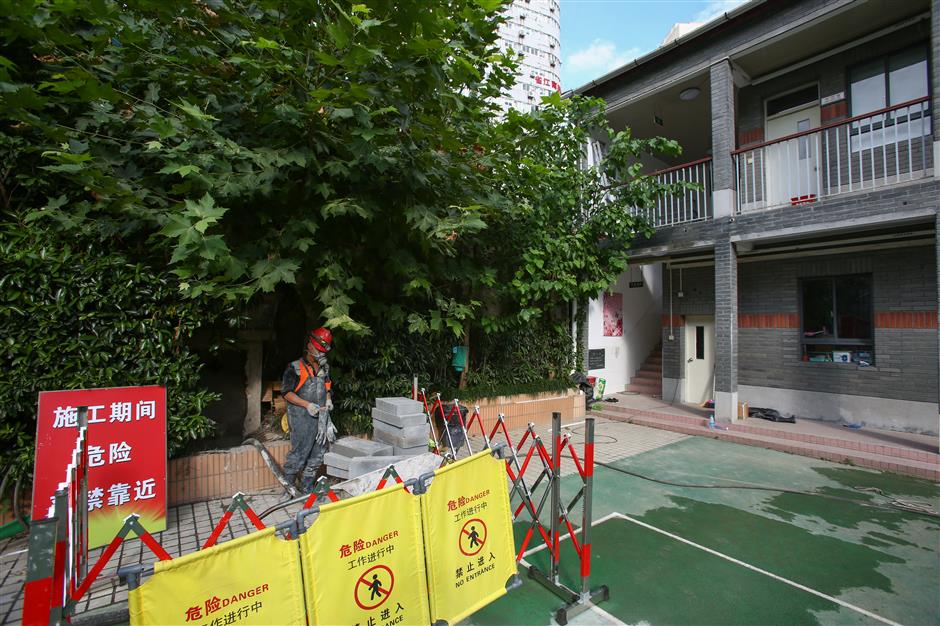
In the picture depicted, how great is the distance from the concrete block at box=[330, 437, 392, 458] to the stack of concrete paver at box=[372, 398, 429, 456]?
0.13 meters

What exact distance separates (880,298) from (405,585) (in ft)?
33.1

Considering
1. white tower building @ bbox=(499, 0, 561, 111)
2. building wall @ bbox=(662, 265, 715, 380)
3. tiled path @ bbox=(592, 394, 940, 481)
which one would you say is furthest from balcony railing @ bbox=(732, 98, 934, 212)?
white tower building @ bbox=(499, 0, 561, 111)

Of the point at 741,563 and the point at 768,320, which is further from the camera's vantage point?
the point at 768,320

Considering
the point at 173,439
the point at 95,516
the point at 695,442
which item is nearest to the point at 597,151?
the point at 695,442

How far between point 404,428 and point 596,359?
Result: 802cm

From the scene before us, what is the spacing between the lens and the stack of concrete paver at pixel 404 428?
4.95 m

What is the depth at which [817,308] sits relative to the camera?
911cm

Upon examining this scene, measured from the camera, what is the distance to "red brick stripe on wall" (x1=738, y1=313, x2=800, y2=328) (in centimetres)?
930

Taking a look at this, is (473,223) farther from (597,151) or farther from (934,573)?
(597,151)

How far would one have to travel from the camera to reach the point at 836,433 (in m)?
7.81

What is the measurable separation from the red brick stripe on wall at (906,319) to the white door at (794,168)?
261 cm

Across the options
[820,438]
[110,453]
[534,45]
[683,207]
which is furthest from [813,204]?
[110,453]

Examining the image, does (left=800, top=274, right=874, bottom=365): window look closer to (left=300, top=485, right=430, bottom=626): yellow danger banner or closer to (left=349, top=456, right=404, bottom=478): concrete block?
(left=349, top=456, right=404, bottom=478): concrete block

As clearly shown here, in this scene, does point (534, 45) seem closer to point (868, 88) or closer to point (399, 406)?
point (868, 88)
